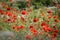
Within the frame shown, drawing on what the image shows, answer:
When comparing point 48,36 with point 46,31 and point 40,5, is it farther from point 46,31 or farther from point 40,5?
point 40,5

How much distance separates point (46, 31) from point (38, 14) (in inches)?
38.3

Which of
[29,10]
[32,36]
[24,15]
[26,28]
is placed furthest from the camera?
[29,10]

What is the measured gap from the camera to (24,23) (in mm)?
4238

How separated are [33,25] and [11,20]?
0.42m

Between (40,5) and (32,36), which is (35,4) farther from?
(32,36)

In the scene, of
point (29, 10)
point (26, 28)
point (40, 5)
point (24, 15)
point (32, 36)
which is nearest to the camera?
point (32, 36)

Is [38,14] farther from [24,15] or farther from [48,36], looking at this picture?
[48,36]

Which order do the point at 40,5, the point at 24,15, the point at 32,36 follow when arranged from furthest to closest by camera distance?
the point at 40,5 → the point at 24,15 → the point at 32,36

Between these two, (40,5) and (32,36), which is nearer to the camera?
(32,36)

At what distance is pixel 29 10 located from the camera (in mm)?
5031

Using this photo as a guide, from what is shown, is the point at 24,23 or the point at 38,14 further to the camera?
the point at 38,14

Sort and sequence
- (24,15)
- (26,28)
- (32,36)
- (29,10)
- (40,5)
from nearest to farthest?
(32,36) < (26,28) < (24,15) < (29,10) < (40,5)

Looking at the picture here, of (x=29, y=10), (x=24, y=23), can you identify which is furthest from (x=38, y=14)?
(x=24, y=23)

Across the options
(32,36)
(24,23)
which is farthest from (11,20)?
(32,36)
